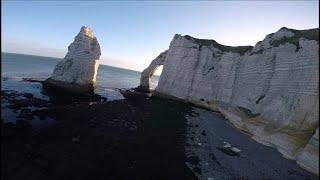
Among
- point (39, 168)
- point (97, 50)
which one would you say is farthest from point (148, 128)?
point (97, 50)

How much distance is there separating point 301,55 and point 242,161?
32.1 feet

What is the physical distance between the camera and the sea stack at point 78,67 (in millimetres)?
43000

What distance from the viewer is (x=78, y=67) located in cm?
4341

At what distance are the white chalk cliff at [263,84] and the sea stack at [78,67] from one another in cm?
1354

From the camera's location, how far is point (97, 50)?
47500mm

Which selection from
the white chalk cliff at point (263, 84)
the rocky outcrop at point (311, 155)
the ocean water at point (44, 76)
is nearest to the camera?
the rocky outcrop at point (311, 155)

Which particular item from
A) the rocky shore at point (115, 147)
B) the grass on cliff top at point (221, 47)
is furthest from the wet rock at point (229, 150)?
the grass on cliff top at point (221, 47)

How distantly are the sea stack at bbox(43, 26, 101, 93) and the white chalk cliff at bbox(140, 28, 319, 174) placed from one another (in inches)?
533

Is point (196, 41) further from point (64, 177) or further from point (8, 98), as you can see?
point (64, 177)

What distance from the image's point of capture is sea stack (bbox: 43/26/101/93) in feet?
141

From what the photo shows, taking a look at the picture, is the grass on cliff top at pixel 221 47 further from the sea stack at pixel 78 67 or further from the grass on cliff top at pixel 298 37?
the sea stack at pixel 78 67

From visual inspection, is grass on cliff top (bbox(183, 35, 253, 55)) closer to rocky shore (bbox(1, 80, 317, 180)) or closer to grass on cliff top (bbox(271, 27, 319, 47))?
grass on cliff top (bbox(271, 27, 319, 47))

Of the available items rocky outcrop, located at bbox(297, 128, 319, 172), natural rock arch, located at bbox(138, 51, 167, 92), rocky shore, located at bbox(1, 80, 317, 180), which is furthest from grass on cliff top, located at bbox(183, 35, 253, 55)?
rocky outcrop, located at bbox(297, 128, 319, 172)

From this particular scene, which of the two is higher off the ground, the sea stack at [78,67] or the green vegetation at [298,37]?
the green vegetation at [298,37]
